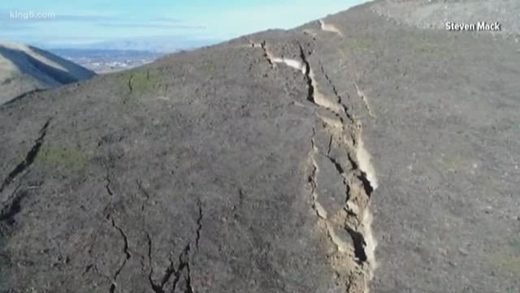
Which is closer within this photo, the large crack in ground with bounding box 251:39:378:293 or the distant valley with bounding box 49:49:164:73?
the large crack in ground with bounding box 251:39:378:293

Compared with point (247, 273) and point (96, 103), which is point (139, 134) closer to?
point (96, 103)

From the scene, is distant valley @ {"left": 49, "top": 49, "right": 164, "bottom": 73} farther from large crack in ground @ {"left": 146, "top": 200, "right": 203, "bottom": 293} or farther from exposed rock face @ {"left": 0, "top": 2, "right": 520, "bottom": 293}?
large crack in ground @ {"left": 146, "top": 200, "right": 203, "bottom": 293}

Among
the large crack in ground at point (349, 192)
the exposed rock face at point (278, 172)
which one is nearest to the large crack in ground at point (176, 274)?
the exposed rock face at point (278, 172)

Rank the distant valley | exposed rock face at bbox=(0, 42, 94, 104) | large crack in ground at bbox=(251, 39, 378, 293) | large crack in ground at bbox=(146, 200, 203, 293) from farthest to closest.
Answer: the distant valley < exposed rock face at bbox=(0, 42, 94, 104) < large crack in ground at bbox=(251, 39, 378, 293) < large crack in ground at bbox=(146, 200, 203, 293)

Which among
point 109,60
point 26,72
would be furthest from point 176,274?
point 109,60

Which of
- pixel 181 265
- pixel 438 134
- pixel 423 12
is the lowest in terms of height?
pixel 181 265

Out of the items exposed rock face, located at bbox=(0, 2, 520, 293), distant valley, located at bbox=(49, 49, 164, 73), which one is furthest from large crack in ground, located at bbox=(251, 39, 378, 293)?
distant valley, located at bbox=(49, 49, 164, 73)

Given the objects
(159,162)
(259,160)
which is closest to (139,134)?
(159,162)
